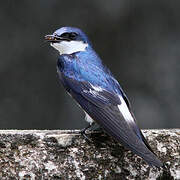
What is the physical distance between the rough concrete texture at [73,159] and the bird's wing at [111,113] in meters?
0.06

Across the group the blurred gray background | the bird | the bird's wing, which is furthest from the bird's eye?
the blurred gray background

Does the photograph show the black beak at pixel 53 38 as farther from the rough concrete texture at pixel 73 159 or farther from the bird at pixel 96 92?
the rough concrete texture at pixel 73 159

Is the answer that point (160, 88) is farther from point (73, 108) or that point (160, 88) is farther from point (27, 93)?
point (27, 93)

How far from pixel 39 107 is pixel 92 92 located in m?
2.37

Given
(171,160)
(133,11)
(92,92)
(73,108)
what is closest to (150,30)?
(133,11)

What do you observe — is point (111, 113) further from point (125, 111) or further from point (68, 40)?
point (68, 40)

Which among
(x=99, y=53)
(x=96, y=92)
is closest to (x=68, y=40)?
(x=96, y=92)

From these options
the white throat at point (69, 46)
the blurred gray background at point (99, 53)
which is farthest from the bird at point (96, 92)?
the blurred gray background at point (99, 53)

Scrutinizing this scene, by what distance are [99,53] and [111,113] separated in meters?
2.58

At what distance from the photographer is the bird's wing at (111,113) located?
7.80ft

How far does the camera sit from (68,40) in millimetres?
3102

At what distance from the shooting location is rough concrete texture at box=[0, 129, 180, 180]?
226 centimetres

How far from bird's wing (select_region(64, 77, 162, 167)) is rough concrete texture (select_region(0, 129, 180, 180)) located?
0.19ft

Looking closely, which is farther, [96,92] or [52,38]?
[52,38]
